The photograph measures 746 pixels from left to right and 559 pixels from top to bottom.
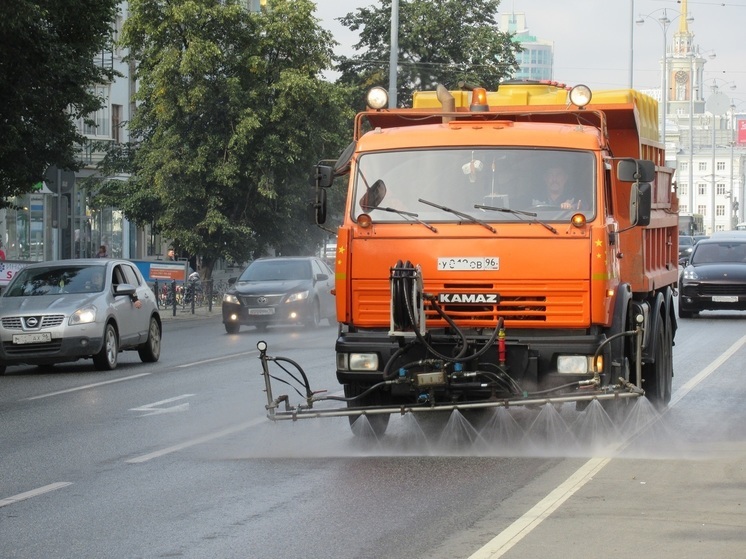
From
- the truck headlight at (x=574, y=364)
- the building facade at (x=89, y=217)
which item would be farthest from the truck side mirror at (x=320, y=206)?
the building facade at (x=89, y=217)

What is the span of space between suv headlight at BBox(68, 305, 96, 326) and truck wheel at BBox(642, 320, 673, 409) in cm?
796

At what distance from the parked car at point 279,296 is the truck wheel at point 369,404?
1736 cm

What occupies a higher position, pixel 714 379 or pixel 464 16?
pixel 464 16

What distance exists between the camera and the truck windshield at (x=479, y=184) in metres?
11.3

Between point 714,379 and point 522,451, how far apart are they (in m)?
7.22

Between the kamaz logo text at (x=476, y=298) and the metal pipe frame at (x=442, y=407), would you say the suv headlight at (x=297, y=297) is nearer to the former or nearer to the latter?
the metal pipe frame at (x=442, y=407)

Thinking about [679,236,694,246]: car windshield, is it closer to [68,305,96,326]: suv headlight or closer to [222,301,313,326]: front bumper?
[222,301,313,326]: front bumper

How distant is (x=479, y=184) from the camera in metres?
11.4

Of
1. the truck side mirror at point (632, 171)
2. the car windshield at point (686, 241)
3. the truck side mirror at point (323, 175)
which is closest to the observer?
the truck side mirror at point (632, 171)

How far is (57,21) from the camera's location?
25.4 metres

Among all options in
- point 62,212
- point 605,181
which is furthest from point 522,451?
point 62,212

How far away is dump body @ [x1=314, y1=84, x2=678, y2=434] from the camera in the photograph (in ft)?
35.8

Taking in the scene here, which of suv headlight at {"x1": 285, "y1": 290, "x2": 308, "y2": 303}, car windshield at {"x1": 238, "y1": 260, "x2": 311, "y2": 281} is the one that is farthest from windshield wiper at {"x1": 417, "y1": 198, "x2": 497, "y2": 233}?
car windshield at {"x1": 238, "y1": 260, "x2": 311, "y2": 281}

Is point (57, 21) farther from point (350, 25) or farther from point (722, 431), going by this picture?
point (350, 25)
